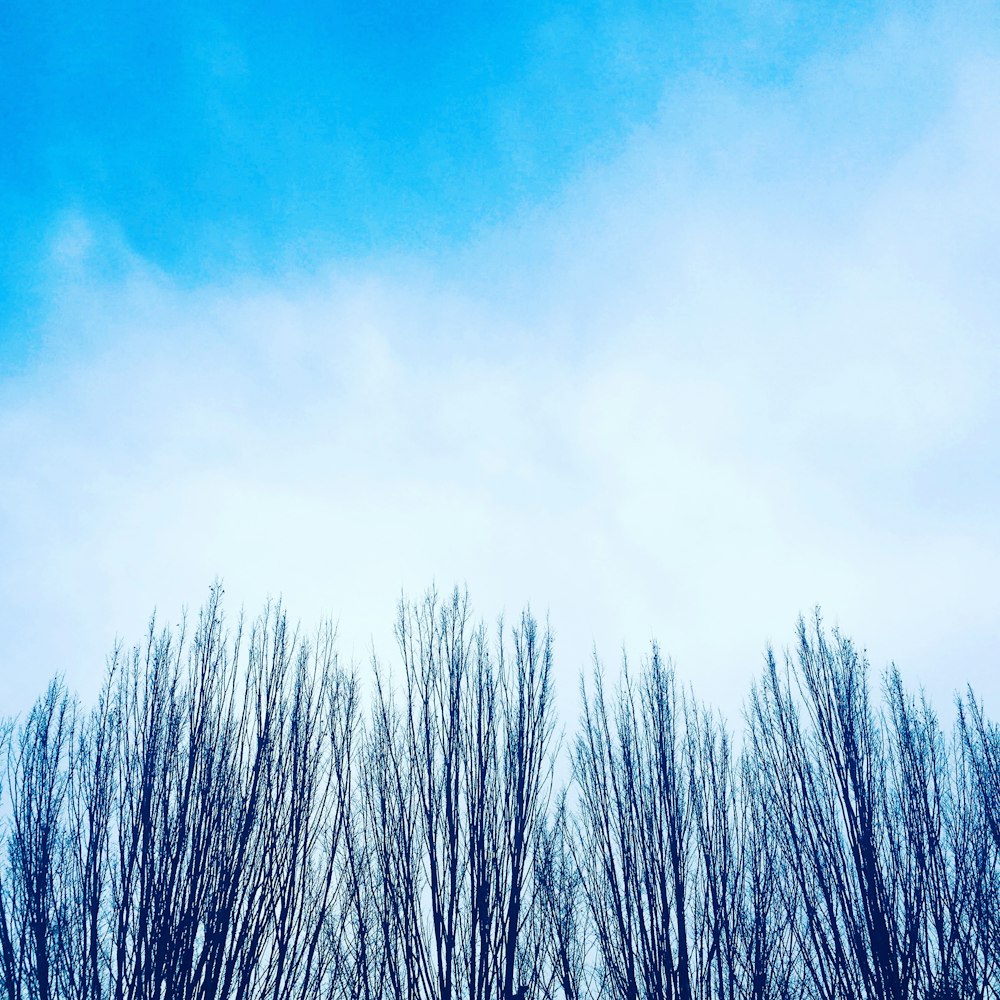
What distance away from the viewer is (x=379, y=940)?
8289 millimetres

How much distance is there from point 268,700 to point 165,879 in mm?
2049

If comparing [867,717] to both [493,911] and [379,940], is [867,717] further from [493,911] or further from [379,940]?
[379,940]

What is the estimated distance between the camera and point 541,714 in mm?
9977

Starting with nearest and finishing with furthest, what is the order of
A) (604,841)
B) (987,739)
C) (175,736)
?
(175,736) → (604,841) → (987,739)

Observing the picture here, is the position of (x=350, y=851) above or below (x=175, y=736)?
below

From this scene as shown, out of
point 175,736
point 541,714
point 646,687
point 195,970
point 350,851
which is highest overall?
point 646,687

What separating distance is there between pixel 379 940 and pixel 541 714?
3352 millimetres

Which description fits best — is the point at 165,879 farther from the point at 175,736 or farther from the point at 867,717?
the point at 867,717

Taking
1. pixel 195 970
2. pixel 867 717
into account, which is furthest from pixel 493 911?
pixel 867 717

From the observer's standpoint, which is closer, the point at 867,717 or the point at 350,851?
the point at 350,851

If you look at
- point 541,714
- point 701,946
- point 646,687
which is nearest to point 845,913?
point 701,946

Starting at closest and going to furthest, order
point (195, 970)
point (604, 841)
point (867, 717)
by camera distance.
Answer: point (195, 970), point (604, 841), point (867, 717)

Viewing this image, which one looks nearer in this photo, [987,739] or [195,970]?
[195,970]

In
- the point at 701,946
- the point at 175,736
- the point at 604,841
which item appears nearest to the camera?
the point at 175,736
